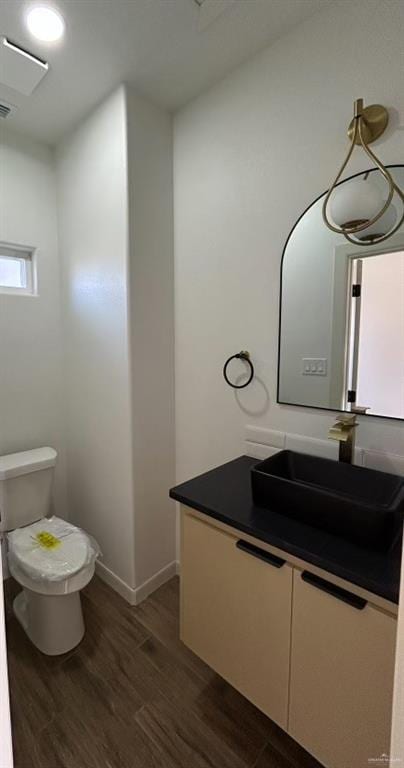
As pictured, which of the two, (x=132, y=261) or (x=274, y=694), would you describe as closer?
(x=274, y=694)

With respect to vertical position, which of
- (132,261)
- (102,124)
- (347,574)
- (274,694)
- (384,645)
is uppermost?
(102,124)

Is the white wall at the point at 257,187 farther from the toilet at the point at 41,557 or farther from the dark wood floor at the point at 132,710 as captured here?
the dark wood floor at the point at 132,710

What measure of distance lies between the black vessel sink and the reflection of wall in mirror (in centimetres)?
26

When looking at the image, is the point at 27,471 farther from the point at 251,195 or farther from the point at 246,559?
the point at 251,195

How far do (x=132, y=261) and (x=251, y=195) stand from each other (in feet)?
2.12

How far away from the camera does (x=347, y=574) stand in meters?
0.85

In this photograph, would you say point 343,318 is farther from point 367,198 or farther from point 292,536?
point 292,536

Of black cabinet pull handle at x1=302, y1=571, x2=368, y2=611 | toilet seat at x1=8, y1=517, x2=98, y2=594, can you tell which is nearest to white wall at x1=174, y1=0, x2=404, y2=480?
black cabinet pull handle at x1=302, y1=571, x2=368, y2=611

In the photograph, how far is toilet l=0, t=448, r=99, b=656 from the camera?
5.07 feet

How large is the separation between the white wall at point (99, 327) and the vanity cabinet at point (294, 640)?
0.74 metres

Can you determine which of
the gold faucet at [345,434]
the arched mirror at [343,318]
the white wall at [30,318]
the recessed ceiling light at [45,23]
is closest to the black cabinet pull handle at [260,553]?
the gold faucet at [345,434]

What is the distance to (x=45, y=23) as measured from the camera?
51.3 inches

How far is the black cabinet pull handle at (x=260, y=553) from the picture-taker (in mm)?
1005

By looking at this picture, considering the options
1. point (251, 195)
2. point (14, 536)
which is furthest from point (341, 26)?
point (14, 536)
